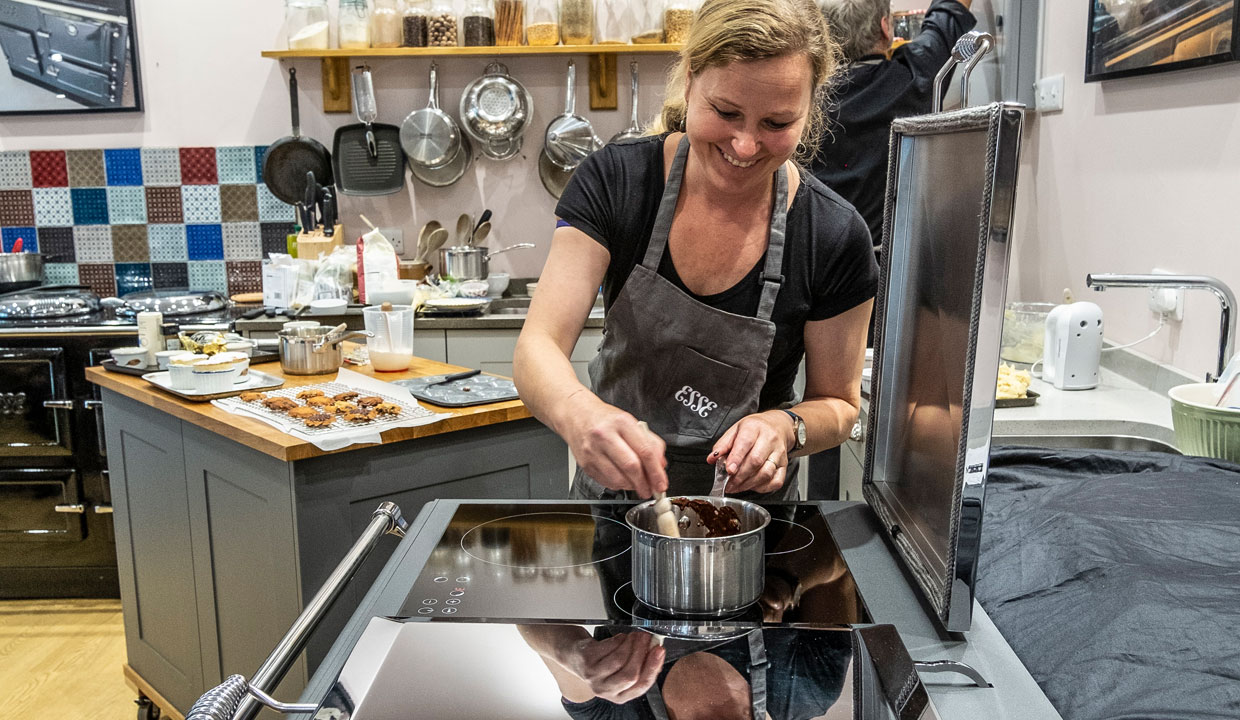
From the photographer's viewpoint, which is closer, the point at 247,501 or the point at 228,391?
the point at 247,501

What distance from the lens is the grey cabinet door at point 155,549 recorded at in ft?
8.00

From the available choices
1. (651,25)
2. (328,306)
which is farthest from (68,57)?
(651,25)

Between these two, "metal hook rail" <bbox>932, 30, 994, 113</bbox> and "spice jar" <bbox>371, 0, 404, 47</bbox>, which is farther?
"spice jar" <bbox>371, 0, 404, 47</bbox>

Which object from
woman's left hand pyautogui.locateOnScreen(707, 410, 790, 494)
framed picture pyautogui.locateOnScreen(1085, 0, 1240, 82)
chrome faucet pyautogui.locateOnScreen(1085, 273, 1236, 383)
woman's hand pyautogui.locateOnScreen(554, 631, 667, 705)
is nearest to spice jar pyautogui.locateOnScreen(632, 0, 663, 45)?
framed picture pyautogui.locateOnScreen(1085, 0, 1240, 82)

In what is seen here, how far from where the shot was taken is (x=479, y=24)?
388cm

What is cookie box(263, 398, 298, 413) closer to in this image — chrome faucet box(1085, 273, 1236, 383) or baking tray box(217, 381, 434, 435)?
baking tray box(217, 381, 434, 435)

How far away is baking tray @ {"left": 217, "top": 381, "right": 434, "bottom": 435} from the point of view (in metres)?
2.11

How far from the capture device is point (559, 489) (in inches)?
96.1

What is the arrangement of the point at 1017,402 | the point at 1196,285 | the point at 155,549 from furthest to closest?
the point at 155,549 → the point at 1017,402 → the point at 1196,285

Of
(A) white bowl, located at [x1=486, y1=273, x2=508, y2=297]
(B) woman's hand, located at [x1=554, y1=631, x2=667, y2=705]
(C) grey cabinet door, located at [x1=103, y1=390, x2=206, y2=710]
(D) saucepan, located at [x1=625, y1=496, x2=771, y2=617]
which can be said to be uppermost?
(A) white bowl, located at [x1=486, y1=273, x2=508, y2=297]

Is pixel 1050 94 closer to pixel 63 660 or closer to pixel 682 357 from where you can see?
pixel 682 357

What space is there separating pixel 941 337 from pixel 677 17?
301 centimetres

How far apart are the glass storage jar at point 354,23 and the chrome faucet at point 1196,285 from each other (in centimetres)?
292

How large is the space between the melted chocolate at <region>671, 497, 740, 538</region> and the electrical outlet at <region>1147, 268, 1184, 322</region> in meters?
1.48
